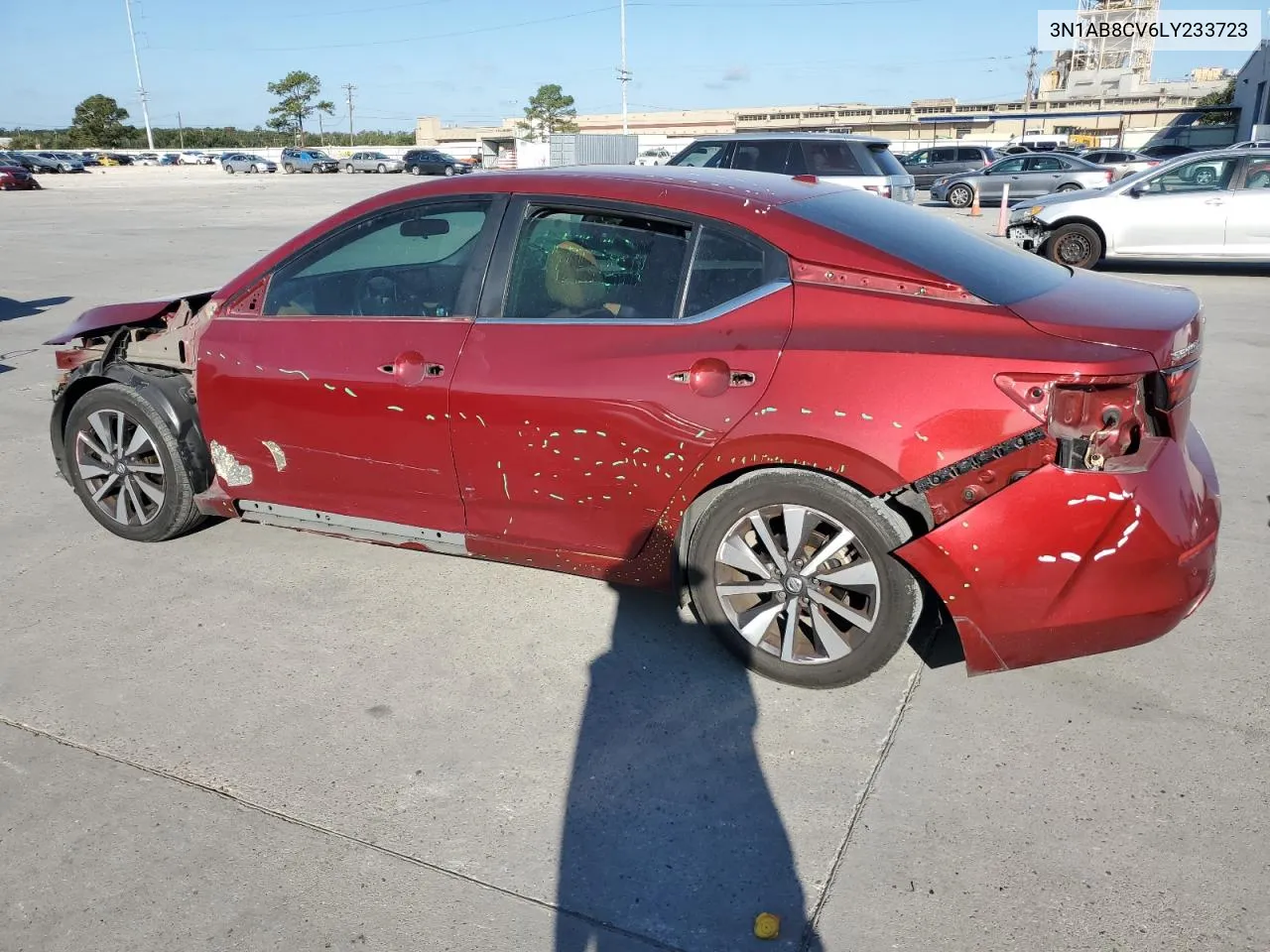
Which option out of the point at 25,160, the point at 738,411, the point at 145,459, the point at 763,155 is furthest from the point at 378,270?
the point at 25,160

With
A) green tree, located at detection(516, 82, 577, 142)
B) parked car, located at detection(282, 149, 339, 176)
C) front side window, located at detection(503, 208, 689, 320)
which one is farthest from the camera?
green tree, located at detection(516, 82, 577, 142)

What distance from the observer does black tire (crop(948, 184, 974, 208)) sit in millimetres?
26391

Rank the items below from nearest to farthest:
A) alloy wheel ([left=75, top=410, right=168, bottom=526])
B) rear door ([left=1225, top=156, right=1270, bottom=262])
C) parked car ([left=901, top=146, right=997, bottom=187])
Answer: alloy wheel ([left=75, top=410, right=168, bottom=526]) → rear door ([left=1225, top=156, right=1270, bottom=262]) → parked car ([left=901, top=146, right=997, bottom=187])

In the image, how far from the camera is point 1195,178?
41.5 ft

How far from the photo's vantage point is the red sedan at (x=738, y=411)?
2932 millimetres

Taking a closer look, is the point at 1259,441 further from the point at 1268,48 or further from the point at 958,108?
the point at 958,108

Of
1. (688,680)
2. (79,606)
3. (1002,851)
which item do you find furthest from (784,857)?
(79,606)

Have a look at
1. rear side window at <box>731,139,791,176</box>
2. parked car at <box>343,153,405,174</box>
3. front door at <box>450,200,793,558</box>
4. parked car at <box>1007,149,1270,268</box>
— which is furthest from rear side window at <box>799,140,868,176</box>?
parked car at <box>343,153,405,174</box>

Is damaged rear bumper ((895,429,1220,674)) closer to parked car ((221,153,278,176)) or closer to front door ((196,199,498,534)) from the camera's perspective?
front door ((196,199,498,534))

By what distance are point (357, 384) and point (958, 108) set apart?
105037mm

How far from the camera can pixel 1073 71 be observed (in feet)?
323

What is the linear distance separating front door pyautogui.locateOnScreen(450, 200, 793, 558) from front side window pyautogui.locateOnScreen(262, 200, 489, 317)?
297mm

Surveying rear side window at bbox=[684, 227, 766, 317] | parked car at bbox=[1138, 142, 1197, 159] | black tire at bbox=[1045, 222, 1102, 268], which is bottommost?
black tire at bbox=[1045, 222, 1102, 268]

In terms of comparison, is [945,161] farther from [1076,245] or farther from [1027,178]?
[1076,245]
